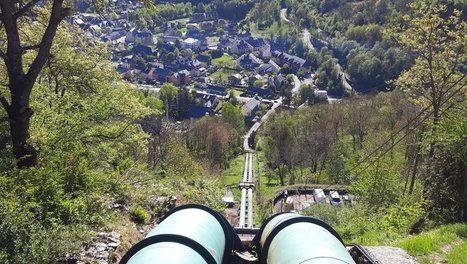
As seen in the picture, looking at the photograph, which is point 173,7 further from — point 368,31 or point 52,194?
point 52,194

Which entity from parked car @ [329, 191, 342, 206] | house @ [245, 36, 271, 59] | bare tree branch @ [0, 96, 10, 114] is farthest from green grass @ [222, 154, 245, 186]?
house @ [245, 36, 271, 59]

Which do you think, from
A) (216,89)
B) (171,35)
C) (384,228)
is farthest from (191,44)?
(384,228)

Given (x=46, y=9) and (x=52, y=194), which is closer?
(x=52, y=194)

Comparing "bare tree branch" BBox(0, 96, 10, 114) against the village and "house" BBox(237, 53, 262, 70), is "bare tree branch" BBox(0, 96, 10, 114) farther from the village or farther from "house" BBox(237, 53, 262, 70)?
"house" BBox(237, 53, 262, 70)

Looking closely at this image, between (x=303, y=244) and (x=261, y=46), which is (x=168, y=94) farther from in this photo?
(x=303, y=244)

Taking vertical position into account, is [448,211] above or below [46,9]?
below

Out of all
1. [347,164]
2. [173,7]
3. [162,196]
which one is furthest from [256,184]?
[173,7]
